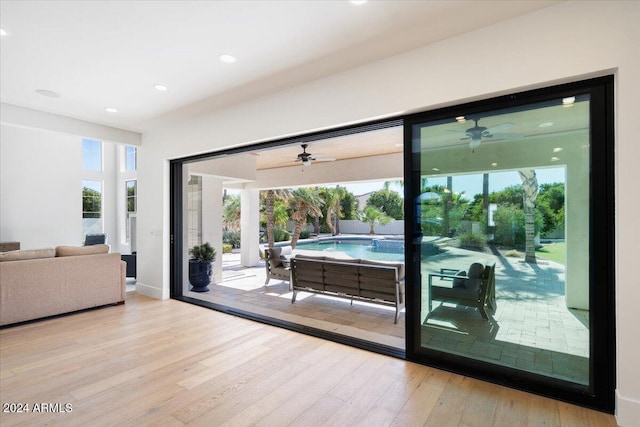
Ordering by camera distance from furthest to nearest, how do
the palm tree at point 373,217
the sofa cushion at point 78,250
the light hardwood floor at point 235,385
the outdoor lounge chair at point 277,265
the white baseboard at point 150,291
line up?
the palm tree at point 373,217, the outdoor lounge chair at point 277,265, the white baseboard at point 150,291, the sofa cushion at point 78,250, the light hardwood floor at point 235,385

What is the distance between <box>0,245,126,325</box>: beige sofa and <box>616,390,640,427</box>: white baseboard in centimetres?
555

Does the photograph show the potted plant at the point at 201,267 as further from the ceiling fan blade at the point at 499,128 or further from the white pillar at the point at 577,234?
the white pillar at the point at 577,234

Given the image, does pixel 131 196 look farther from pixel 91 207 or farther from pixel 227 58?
pixel 227 58

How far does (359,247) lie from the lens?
51.2ft

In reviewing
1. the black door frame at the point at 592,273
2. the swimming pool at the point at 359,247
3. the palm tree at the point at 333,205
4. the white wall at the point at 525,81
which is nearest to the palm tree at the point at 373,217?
the palm tree at the point at 333,205

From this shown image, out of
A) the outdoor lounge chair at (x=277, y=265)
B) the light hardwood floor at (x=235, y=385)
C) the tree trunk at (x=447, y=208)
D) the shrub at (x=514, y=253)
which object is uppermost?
the tree trunk at (x=447, y=208)

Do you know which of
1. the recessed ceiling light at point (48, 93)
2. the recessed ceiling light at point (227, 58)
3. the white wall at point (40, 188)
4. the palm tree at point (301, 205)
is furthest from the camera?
the palm tree at point (301, 205)

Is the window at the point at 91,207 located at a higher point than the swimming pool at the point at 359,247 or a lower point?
higher

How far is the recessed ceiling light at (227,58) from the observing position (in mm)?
2943

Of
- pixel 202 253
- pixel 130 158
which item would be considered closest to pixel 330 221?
pixel 130 158

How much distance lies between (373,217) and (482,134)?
57.1ft

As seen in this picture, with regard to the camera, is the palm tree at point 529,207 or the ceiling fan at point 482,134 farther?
the ceiling fan at point 482,134

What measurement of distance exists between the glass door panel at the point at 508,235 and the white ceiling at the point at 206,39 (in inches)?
32.5

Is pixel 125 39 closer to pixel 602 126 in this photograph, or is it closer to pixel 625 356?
pixel 602 126
